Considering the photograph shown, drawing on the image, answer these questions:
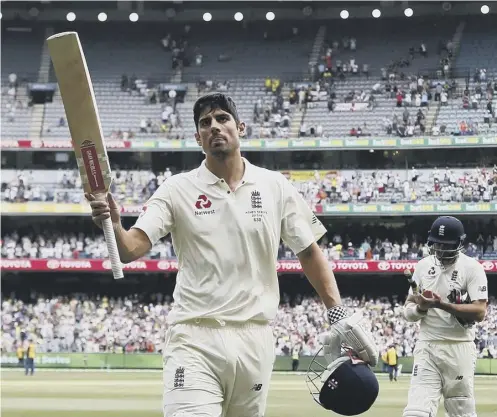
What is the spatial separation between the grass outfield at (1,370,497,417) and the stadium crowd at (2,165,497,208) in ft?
40.1

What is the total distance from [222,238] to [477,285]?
14.0 ft

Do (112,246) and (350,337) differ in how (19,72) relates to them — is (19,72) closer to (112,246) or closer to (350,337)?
(112,246)

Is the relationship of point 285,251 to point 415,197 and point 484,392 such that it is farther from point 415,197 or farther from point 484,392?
point 484,392

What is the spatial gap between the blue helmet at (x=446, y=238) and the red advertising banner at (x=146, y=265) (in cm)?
3190

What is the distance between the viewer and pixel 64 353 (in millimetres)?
37906

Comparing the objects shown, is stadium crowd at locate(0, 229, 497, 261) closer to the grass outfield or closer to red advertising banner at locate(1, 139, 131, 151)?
red advertising banner at locate(1, 139, 131, 151)

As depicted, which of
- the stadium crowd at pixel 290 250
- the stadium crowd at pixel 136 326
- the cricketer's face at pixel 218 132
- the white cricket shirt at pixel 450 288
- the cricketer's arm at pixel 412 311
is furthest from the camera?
the stadium crowd at pixel 290 250

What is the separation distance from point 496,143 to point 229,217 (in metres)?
38.4

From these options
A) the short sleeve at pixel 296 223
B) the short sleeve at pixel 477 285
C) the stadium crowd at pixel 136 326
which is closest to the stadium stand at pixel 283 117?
the stadium crowd at pixel 136 326

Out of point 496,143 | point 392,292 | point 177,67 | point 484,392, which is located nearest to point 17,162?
point 177,67

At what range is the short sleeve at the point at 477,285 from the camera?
9781 mm

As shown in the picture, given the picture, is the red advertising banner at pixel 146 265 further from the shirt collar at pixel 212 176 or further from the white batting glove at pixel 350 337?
the white batting glove at pixel 350 337

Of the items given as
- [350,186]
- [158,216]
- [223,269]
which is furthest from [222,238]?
[350,186]

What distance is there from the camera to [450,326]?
9.89m
